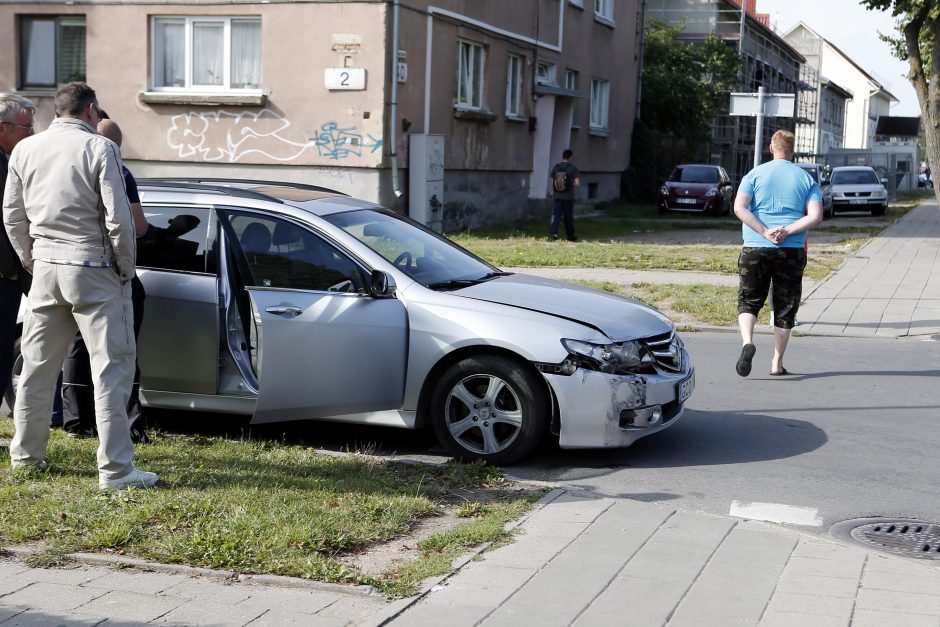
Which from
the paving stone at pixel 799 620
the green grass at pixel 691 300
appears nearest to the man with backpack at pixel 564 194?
the green grass at pixel 691 300

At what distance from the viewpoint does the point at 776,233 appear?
9.05m

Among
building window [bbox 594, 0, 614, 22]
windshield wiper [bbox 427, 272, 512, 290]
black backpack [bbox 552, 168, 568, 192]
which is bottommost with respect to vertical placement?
windshield wiper [bbox 427, 272, 512, 290]

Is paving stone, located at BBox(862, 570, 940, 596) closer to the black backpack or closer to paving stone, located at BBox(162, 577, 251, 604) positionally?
paving stone, located at BBox(162, 577, 251, 604)

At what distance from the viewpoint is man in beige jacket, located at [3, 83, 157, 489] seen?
5469 millimetres

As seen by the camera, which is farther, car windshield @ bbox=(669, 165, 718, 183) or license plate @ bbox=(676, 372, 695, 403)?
car windshield @ bbox=(669, 165, 718, 183)

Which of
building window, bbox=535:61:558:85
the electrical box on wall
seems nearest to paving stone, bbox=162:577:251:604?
the electrical box on wall

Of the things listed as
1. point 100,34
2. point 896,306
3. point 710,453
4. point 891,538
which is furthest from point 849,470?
point 100,34

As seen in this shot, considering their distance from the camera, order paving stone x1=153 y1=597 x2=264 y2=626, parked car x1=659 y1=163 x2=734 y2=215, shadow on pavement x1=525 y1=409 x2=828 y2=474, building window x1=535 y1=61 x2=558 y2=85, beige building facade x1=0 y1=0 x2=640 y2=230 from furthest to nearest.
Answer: parked car x1=659 y1=163 x2=734 y2=215
building window x1=535 y1=61 x2=558 y2=85
beige building facade x1=0 y1=0 x2=640 y2=230
shadow on pavement x1=525 y1=409 x2=828 y2=474
paving stone x1=153 y1=597 x2=264 y2=626

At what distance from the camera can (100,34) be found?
795 inches

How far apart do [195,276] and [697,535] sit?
11.0 ft

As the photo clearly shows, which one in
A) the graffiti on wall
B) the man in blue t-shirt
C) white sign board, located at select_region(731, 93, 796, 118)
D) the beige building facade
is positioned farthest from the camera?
the graffiti on wall

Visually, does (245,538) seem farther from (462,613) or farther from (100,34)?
(100,34)

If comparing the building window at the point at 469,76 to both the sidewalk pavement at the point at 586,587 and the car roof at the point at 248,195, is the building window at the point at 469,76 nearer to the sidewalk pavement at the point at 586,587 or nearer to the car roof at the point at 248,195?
the car roof at the point at 248,195

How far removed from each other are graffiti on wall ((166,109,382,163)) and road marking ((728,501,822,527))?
1412cm
